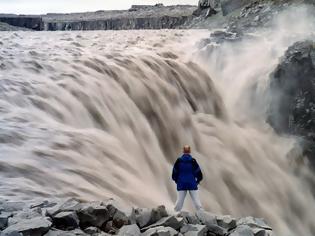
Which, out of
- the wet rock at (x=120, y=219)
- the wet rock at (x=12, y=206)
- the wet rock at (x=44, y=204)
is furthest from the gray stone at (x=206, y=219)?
the wet rock at (x=12, y=206)

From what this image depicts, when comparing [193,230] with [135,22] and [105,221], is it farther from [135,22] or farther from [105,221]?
[135,22]

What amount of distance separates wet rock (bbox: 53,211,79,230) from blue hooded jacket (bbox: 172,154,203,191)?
285 centimetres

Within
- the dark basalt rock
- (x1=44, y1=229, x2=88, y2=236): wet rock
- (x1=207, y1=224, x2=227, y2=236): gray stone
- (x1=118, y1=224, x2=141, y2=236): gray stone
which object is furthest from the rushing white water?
(x1=207, y1=224, x2=227, y2=236): gray stone

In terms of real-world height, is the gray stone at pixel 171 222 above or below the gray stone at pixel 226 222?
above

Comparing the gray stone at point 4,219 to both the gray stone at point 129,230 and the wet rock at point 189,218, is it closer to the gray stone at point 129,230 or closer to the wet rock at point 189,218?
the gray stone at point 129,230

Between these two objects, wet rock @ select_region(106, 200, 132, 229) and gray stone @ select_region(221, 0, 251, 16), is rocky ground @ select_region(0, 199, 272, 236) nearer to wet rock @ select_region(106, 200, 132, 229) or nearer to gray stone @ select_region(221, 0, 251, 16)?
wet rock @ select_region(106, 200, 132, 229)

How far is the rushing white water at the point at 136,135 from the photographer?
8.84 meters

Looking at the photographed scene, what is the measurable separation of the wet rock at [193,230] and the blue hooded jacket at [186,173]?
205 centimetres

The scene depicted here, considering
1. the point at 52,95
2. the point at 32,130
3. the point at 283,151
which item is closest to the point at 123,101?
the point at 52,95

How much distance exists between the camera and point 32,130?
10008 mm

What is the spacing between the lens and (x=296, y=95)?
1889 centimetres

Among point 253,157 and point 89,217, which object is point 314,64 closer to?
point 253,157

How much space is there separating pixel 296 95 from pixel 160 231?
1356 centimetres

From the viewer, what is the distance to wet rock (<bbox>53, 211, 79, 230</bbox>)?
623 centimetres
